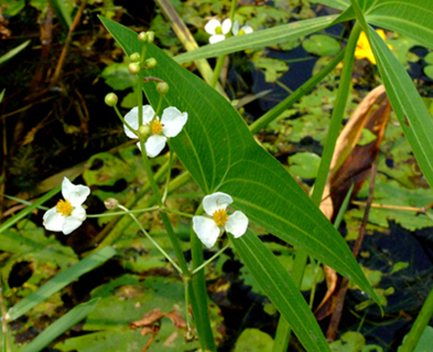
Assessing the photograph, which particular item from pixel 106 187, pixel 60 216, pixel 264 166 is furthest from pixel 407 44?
pixel 60 216

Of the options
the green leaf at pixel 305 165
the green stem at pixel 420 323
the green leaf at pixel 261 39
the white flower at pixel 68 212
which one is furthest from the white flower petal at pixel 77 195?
the green leaf at pixel 305 165

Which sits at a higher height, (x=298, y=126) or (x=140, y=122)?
(x=140, y=122)

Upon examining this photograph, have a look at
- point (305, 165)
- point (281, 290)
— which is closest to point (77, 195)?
point (281, 290)

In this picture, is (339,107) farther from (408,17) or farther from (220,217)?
(220,217)

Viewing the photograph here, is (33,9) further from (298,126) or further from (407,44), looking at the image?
(407,44)

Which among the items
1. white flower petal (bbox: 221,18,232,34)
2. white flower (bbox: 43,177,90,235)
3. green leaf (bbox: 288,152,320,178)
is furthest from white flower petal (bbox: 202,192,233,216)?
green leaf (bbox: 288,152,320,178)

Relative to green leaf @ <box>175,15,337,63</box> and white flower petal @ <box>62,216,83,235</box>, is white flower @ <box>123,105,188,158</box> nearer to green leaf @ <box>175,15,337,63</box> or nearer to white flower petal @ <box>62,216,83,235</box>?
white flower petal @ <box>62,216,83,235</box>
